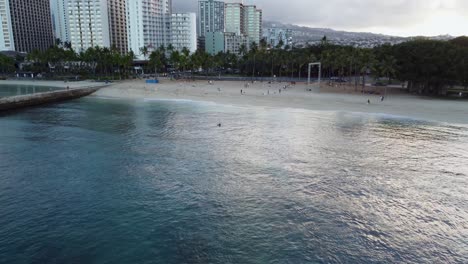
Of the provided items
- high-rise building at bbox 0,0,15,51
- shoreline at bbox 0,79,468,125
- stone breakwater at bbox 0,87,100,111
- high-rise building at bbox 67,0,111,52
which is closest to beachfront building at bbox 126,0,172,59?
high-rise building at bbox 67,0,111,52

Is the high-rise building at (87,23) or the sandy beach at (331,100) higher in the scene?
the high-rise building at (87,23)

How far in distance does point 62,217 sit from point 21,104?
50.6 m

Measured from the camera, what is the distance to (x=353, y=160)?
29812 mm

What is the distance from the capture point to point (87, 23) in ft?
601

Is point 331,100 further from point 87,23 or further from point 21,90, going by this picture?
point 87,23

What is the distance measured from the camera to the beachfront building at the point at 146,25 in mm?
182500

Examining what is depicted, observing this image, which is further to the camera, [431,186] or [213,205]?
[431,186]

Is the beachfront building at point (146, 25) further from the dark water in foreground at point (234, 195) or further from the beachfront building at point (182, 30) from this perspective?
the dark water in foreground at point (234, 195)

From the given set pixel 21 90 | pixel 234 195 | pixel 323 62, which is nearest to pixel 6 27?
pixel 21 90

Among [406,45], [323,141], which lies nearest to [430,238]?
[323,141]

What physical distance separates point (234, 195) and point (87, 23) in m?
187

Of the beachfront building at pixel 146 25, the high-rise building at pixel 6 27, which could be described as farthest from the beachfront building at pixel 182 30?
the high-rise building at pixel 6 27

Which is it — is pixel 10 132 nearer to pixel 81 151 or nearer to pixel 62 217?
pixel 81 151

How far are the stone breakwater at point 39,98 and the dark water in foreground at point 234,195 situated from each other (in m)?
19.8
